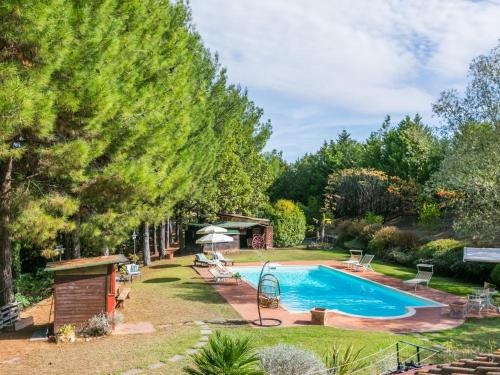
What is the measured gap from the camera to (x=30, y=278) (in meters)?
20.2

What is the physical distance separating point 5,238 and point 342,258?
72.2 ft

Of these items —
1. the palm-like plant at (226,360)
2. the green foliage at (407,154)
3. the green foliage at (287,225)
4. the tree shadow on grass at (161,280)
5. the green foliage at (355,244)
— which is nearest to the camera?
the palm-like plant at (226,360)

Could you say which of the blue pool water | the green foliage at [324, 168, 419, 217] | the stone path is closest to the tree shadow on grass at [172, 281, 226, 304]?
the blue pool water

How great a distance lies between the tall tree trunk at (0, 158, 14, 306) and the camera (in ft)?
38.3

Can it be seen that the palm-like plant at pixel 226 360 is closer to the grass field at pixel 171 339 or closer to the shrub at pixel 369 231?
the grass field at pixel 171 339

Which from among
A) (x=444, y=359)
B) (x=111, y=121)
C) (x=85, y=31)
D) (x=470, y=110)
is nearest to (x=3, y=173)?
(x=111, y=121)

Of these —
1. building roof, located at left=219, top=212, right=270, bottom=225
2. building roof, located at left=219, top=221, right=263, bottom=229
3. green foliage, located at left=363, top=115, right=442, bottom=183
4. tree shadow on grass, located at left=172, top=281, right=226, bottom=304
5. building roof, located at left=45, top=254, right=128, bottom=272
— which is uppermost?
green foliage, located at left=363, top=115, right=442, bottom=183

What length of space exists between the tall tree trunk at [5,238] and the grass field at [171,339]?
4.31 ft

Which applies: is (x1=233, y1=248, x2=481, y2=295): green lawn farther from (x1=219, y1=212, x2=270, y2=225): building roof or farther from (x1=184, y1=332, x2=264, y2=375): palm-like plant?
(x1=184, y1=332, x2=264, y2=375): palm-like plant

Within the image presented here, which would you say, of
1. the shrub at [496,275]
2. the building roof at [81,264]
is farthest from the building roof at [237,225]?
the building roof at [81,264]

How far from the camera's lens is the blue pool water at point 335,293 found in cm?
1645

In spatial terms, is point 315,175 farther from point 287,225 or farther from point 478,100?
point 478,100

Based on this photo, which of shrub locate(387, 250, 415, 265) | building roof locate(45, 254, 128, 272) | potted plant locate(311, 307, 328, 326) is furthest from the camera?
shrub locate(387, 250, 415, 265)

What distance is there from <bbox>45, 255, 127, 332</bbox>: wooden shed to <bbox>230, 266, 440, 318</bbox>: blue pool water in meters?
6.53
